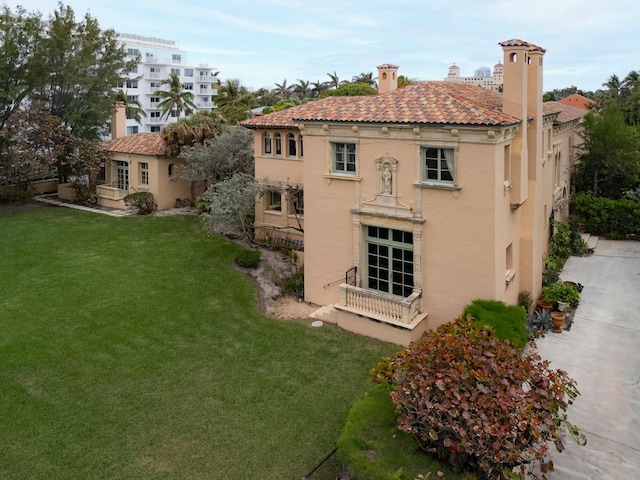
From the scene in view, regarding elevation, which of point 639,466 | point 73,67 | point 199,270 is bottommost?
point 639,466

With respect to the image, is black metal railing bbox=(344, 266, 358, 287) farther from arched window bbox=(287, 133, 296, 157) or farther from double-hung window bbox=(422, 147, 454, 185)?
arched window bbox=(287, 133, 296, 157)

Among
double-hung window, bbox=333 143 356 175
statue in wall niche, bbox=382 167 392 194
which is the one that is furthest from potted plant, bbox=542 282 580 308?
double-hung window, bbox=333 143 356 175

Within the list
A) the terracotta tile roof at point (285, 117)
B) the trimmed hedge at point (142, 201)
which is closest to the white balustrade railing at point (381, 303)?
the terracotta tile roof at point (285, 117)

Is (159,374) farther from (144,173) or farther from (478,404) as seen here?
(144,173)

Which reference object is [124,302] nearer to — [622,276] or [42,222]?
[42,222]

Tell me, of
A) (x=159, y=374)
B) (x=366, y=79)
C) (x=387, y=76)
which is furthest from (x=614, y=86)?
(x=159, y=374)

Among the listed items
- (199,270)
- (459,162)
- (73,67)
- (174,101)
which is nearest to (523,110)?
(459,162)
